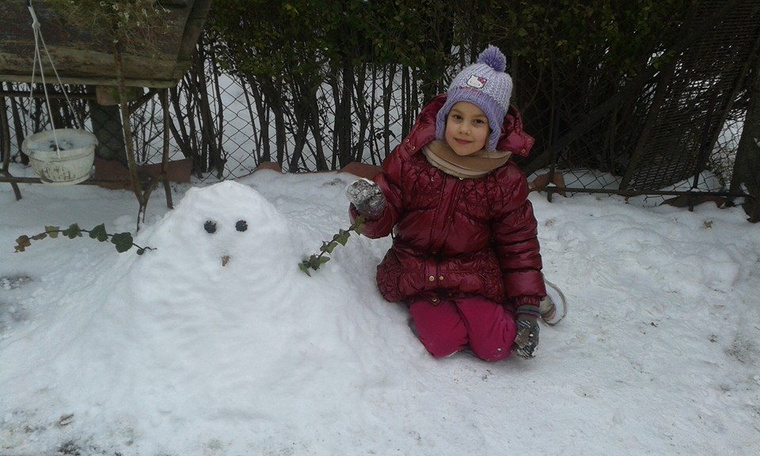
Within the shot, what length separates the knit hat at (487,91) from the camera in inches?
84.9

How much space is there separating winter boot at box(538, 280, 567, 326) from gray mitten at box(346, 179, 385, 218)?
840 mm

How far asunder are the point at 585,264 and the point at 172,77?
2.12 m

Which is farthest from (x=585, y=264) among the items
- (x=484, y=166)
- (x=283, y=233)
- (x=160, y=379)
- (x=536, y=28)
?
(x=160, y=379)

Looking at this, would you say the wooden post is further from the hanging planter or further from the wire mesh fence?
the hanging planter

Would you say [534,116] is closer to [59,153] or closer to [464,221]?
[464,221]

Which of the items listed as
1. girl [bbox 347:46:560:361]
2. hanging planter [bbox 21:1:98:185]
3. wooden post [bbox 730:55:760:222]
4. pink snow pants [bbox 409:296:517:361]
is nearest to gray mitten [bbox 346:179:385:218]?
girl [bbox 347:46:560:361]

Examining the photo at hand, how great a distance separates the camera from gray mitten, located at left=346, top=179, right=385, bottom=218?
2.21 metres

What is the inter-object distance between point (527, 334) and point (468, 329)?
0.22 m

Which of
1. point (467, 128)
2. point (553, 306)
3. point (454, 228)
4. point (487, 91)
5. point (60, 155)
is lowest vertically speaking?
point (553, 306)

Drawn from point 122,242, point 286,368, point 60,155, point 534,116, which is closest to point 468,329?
point 286,368

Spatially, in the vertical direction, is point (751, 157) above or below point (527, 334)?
above

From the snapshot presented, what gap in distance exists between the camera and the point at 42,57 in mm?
2438

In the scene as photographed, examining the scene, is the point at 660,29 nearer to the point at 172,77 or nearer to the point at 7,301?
the point at 172,77

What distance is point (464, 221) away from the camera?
238 centimetres
